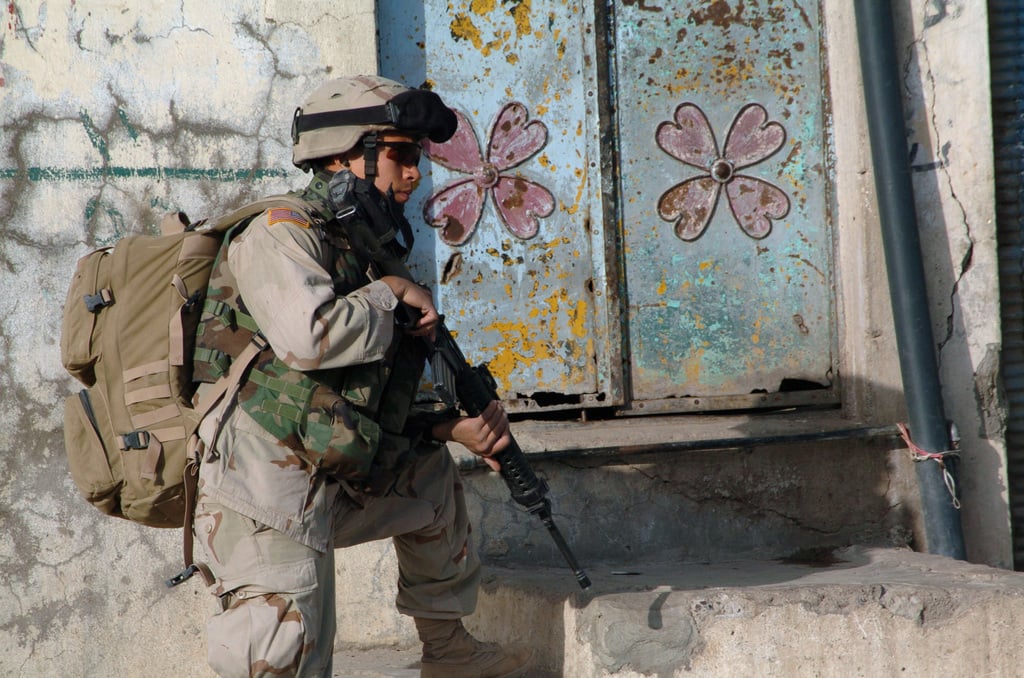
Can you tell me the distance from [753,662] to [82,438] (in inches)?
73.5

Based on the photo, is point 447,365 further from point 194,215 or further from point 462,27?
point 462,27

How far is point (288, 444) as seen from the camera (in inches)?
97.0

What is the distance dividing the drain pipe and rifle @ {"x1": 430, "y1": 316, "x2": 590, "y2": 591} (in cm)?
157

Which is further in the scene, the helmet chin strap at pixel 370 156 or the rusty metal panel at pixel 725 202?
the rusty metal panel at pixel 725 202

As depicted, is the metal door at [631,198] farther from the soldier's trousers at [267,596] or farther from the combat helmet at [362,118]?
the soldier's trousers at [267,596]

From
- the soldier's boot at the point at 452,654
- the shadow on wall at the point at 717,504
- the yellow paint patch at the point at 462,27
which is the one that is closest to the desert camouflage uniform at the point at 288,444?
the soldier's boot at the point at 452,654

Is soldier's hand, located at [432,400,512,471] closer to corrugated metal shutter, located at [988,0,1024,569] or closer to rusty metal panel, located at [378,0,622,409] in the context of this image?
rusty metal panel, located at [378,0,622,409]

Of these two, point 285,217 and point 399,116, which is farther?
point 399,116

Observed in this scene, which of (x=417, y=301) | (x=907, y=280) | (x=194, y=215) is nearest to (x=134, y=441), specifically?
(x=417, y=301)

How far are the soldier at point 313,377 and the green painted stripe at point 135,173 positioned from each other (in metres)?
1.00

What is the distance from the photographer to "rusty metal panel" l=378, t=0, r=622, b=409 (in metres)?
4.08

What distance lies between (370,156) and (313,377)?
57 cm

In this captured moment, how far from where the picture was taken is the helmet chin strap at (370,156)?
263 centimetres

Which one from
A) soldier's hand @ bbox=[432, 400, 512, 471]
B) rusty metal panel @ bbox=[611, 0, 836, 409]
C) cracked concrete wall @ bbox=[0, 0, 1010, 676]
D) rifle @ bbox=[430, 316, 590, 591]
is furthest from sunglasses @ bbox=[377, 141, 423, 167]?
rusty metal panel @ bbox=[611, 0, 836, 409]
